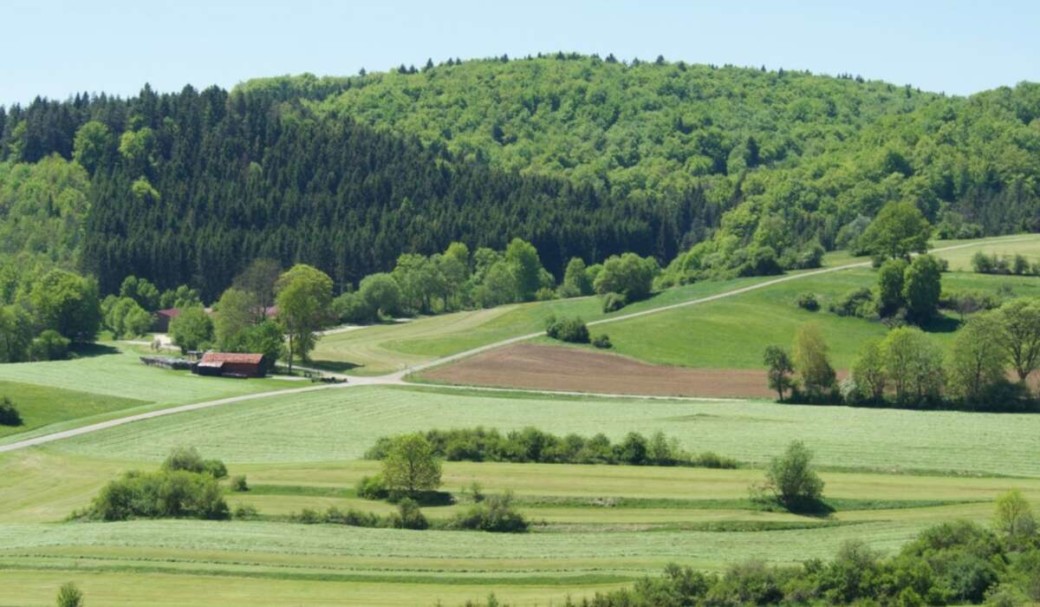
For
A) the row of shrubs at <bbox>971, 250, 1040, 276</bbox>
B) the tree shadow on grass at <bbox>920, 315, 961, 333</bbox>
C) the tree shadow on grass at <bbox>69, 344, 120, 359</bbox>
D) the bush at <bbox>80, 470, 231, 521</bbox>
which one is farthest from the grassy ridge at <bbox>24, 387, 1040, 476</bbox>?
the row of shrubs at <bbox>971, 250, 1040, 276</bbox>

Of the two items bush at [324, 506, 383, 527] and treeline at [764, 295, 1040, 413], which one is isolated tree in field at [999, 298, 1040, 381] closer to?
treeline at [764, 295, 1040, 413]

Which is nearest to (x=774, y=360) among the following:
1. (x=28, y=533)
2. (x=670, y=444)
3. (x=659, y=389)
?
(x=659, y=389)

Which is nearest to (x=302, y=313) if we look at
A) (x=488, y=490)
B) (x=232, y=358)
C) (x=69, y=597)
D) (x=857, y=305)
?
(x=232, y=358)

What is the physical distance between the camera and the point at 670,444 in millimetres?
94938

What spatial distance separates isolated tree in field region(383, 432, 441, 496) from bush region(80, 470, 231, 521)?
9724 millimetres

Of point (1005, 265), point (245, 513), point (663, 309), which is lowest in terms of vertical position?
point (245, 513)

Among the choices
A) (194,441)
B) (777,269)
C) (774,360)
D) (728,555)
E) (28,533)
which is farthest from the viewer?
(777,269)

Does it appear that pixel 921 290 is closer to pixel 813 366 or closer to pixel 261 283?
pixel 813 366

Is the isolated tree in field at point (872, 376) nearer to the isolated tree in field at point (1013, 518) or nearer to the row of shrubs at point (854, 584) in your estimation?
the isolated tree in field at point (1013, 518)

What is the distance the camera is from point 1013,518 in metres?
70.6

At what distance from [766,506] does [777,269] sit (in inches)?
3961

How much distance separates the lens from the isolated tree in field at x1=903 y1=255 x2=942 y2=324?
147625 mm

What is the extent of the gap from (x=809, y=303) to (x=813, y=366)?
3610 cm

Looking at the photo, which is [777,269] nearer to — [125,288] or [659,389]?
[659,389]
